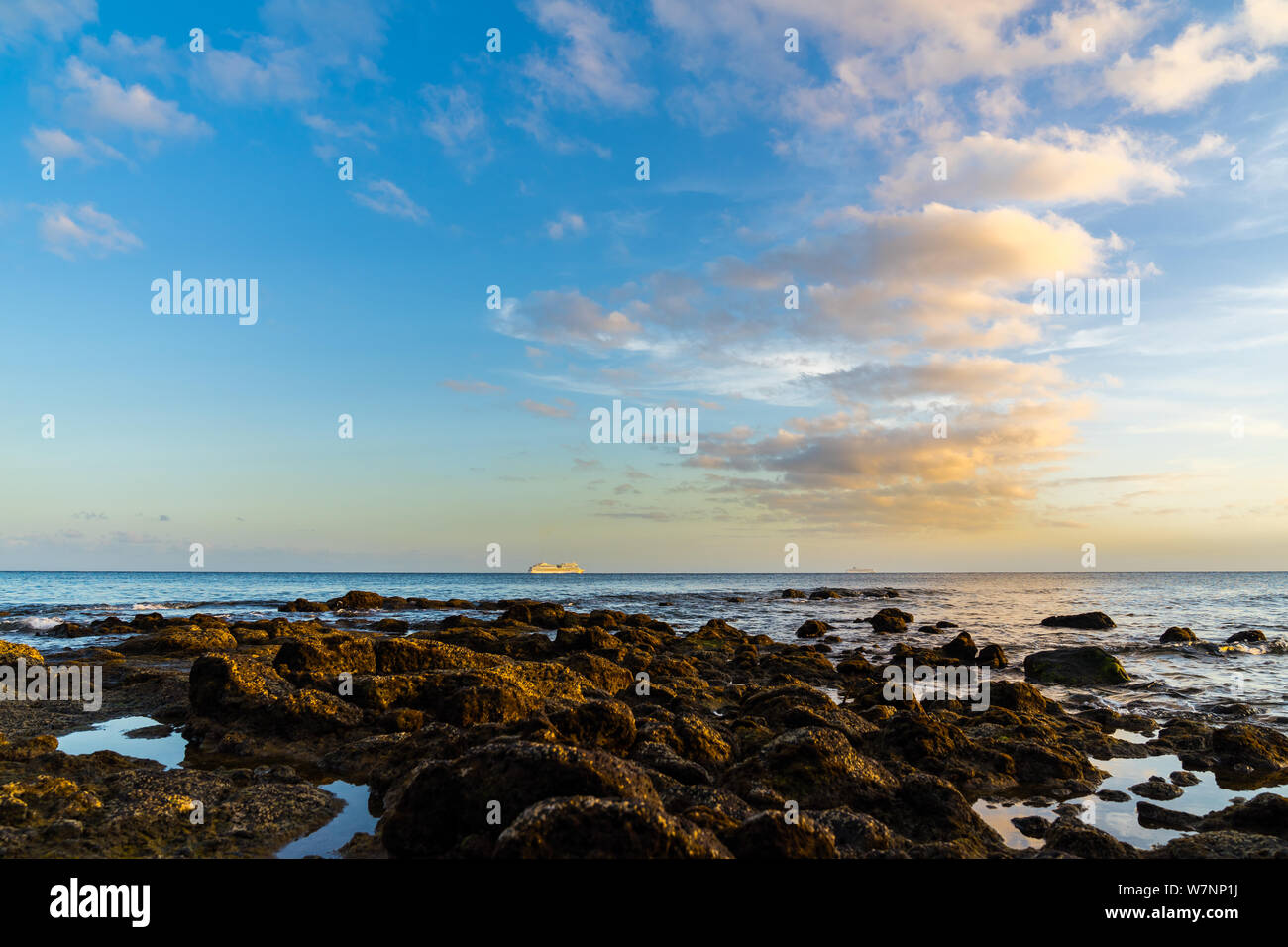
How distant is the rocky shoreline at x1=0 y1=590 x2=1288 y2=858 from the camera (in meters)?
7.29

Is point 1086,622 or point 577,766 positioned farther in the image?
point 1086,622

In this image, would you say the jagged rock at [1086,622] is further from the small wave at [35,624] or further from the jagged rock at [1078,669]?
the small wave at [35,624]

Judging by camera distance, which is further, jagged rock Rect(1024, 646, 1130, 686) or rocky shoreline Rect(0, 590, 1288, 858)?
jagged rock Rect(1024, 646, 1130, 686)

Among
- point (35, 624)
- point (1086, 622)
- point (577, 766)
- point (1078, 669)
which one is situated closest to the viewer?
point (577, 766)

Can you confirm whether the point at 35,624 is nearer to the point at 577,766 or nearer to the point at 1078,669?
the point at 577,766

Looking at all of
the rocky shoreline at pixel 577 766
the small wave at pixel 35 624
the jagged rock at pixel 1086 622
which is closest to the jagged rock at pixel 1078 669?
the rocky shoreline at pixel 577 766

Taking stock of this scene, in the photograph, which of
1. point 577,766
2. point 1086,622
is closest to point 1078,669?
point 577,766

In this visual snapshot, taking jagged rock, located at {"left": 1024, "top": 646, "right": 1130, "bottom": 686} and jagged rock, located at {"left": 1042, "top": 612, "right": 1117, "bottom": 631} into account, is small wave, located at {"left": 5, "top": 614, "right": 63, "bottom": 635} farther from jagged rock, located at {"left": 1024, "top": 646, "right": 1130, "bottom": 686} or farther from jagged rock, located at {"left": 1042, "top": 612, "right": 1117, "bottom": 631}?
jagged rock, located at {"left": 1042, "top": 612, "right": 1117, "bottom": 631}

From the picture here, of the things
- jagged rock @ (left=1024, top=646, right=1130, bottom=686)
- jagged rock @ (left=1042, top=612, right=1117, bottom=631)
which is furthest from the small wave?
jagged rock @ (left=1042, top=612, right=1117, bottom=631)

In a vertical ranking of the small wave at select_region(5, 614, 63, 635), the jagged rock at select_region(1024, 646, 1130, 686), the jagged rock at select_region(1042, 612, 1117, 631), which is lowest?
the jagged rock at select_region(1042, 612, 1117, 631)

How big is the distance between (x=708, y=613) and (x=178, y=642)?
41.4 metres

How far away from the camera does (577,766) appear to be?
7254mm
